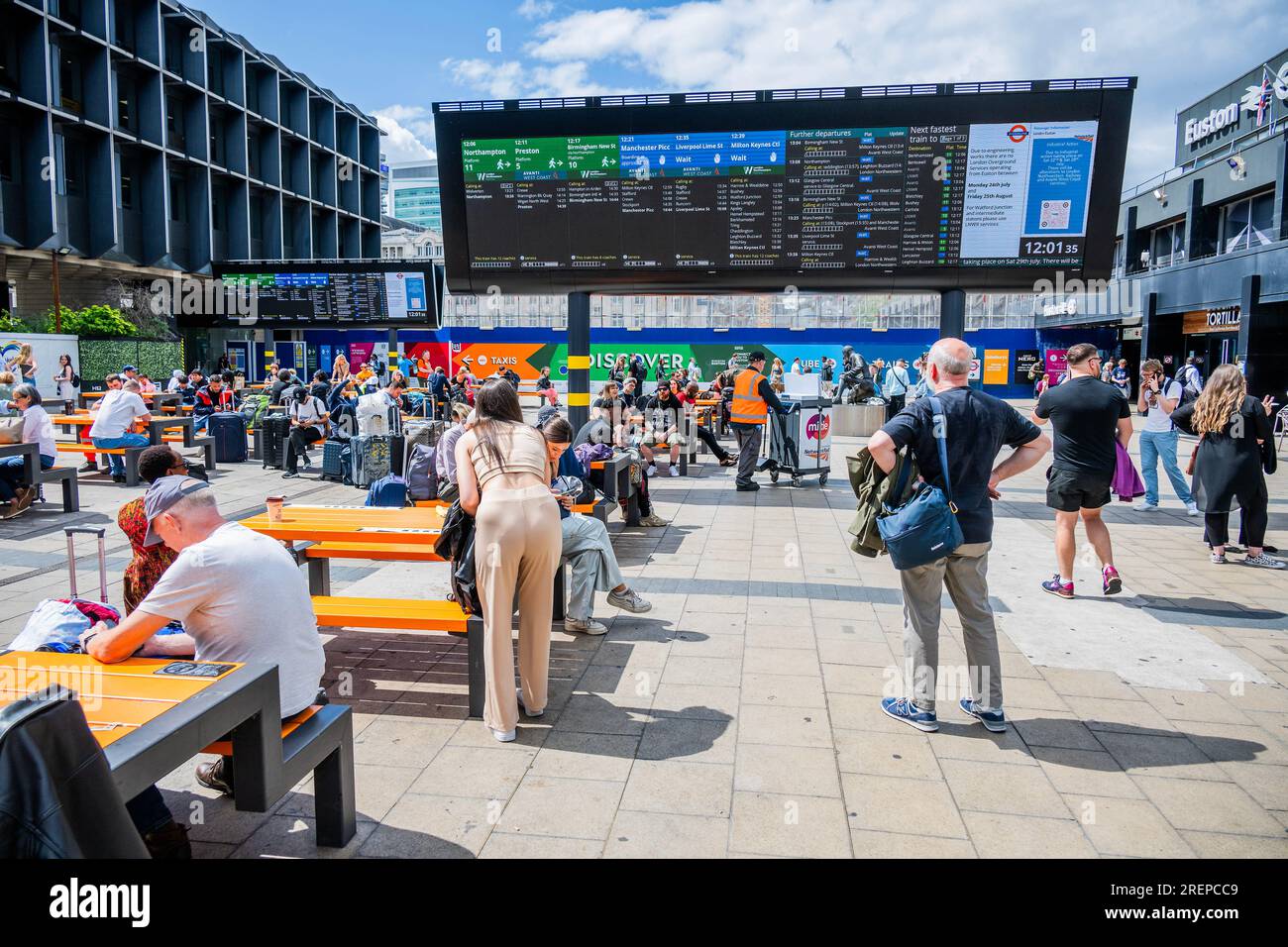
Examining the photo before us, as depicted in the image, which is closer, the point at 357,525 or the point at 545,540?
the point at 545,540

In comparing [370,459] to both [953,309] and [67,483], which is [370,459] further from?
[953,309]

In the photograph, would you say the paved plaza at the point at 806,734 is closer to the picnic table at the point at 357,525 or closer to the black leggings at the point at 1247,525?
the black leggings at the point at 1247,525

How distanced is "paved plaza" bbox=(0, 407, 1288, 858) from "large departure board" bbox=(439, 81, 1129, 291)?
4.90 meters

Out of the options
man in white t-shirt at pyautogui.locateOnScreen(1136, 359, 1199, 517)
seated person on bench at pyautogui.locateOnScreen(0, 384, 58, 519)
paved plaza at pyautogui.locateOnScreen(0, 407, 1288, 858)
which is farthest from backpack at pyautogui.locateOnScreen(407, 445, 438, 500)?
man in white t-shirt at pyautogui.locateOnScreen(1136, 359, 1199, 517)

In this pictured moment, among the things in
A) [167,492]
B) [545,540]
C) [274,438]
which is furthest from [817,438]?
[167,492]

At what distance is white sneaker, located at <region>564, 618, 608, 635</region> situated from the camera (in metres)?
5.65

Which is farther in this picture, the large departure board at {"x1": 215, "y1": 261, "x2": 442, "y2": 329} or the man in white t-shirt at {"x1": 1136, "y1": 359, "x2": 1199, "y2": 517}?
the large departure board at {"x1": 215, "y1": 261, "x2": 442, "y2": 329}

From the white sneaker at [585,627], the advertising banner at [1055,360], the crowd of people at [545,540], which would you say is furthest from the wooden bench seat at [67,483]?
the advertising banner at [1055,360]

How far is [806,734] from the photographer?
13.8ft

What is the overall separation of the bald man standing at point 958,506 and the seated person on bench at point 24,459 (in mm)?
9449

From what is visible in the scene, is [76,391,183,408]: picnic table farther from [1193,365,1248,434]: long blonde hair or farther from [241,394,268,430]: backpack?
[1193,365,1248,434]: long blonde hair

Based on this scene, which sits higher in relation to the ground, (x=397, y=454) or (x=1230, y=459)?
(x=1230, y=459)

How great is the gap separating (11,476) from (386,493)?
5099mm

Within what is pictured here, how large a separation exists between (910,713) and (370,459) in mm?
9442
